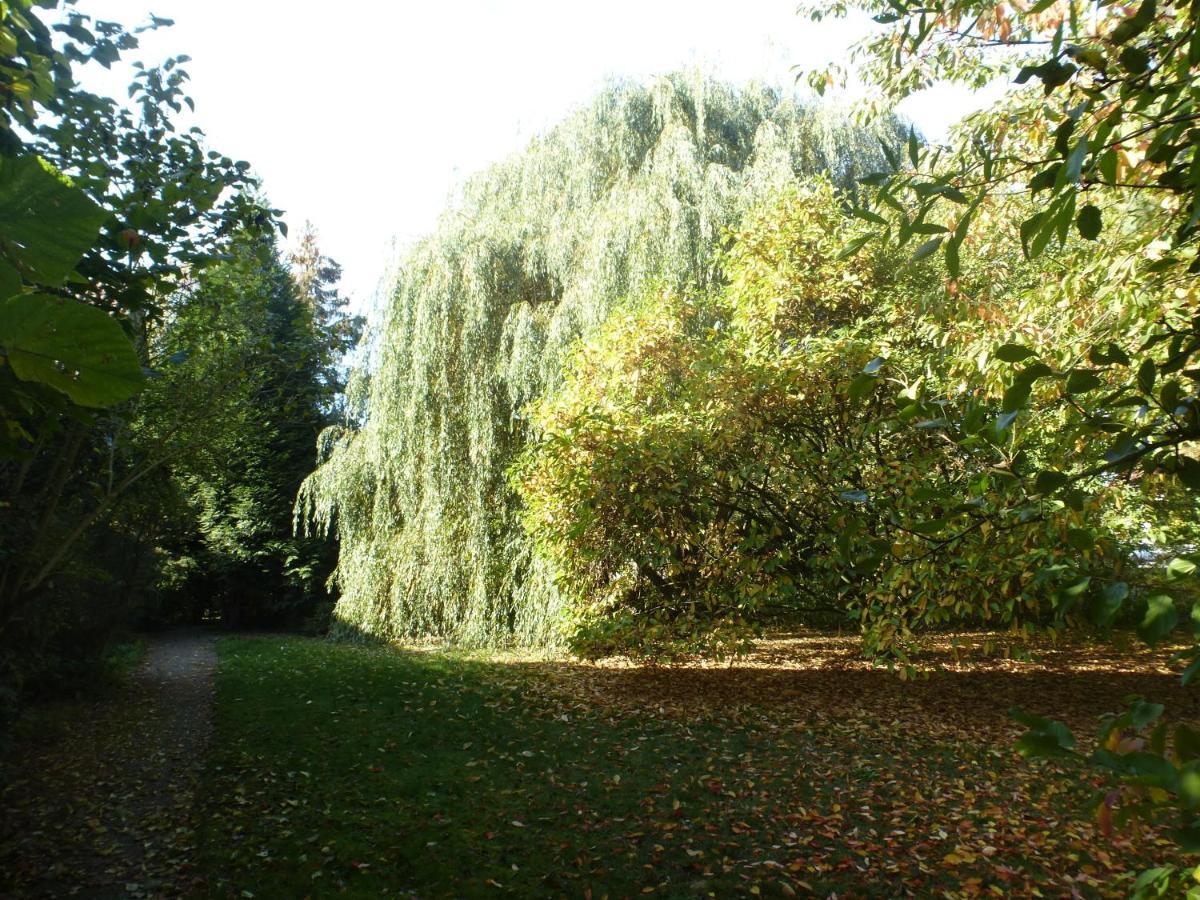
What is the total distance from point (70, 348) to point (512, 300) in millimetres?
11967

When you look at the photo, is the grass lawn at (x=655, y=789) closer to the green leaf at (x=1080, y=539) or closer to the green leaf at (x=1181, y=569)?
the green leaf at (x=1080, y=539)

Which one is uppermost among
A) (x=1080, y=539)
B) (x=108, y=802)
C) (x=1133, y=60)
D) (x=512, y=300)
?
(x=512, y=300)

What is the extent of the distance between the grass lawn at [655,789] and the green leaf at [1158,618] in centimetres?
367

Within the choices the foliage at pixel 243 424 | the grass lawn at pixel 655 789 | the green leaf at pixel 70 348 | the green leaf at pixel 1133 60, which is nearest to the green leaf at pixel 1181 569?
the green leaf at pixel 1133 60

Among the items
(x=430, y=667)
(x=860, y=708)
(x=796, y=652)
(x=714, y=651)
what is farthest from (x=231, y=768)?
(x=796, y=652)

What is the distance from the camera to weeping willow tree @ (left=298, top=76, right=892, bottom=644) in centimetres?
1109

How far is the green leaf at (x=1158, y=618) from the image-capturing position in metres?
0.78

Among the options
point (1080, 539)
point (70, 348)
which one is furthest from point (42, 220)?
point (1080, 539)

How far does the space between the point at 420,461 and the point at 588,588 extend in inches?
175

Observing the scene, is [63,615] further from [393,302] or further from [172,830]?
[393,302]

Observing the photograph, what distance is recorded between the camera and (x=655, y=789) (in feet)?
17.6

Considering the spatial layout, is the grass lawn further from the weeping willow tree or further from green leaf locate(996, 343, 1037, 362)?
green leaf locate(996, 343, 1037, 362)

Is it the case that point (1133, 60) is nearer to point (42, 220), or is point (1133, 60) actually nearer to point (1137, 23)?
point (1137, 23)

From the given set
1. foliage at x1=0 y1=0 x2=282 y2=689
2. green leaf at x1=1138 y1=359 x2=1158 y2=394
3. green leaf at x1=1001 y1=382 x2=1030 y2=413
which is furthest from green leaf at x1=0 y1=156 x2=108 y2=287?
green leaf at x1=1138 y1=359 x2=1158 y2=394
